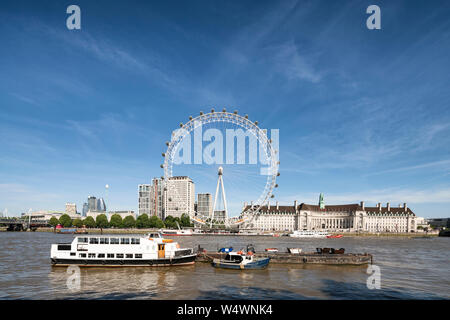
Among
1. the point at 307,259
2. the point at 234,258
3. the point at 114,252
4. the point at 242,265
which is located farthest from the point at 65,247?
the point at 307,259

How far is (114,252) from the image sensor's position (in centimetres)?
4306

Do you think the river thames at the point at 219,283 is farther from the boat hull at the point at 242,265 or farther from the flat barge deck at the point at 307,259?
the flat barge deck at the point at 307,259

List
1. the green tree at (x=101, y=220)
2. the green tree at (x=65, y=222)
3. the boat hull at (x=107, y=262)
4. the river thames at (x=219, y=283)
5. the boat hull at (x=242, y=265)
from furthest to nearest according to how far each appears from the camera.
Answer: the green tree at (x=65, y=222) → the green tree at (x=101, y=220) → the boat hull at (x=107, y=262) → the boat hull at (x=242, y=265) → the river thames at (x=219, y=283)

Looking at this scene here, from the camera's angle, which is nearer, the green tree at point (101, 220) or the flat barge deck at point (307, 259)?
the flat barge deck at point (307, 259)

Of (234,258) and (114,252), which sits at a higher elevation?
(114,252)

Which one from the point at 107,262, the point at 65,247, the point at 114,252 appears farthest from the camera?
the point at 65,247

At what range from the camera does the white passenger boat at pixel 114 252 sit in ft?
140

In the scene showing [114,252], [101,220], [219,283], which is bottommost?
[101,220]

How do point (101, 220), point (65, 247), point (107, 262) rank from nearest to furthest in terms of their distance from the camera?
point (107, 262) → point (65, 247) → point (101, 220)

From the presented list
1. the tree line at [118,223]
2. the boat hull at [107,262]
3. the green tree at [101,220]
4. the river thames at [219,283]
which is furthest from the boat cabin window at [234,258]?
the green tree at [101,220]

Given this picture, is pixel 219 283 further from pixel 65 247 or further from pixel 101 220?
pixel 101 220

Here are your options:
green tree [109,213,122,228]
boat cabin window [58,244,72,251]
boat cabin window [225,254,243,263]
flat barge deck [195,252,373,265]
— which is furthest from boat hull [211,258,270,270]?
green tree [109,213,122,228]

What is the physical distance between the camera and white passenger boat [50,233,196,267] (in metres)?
42.8
